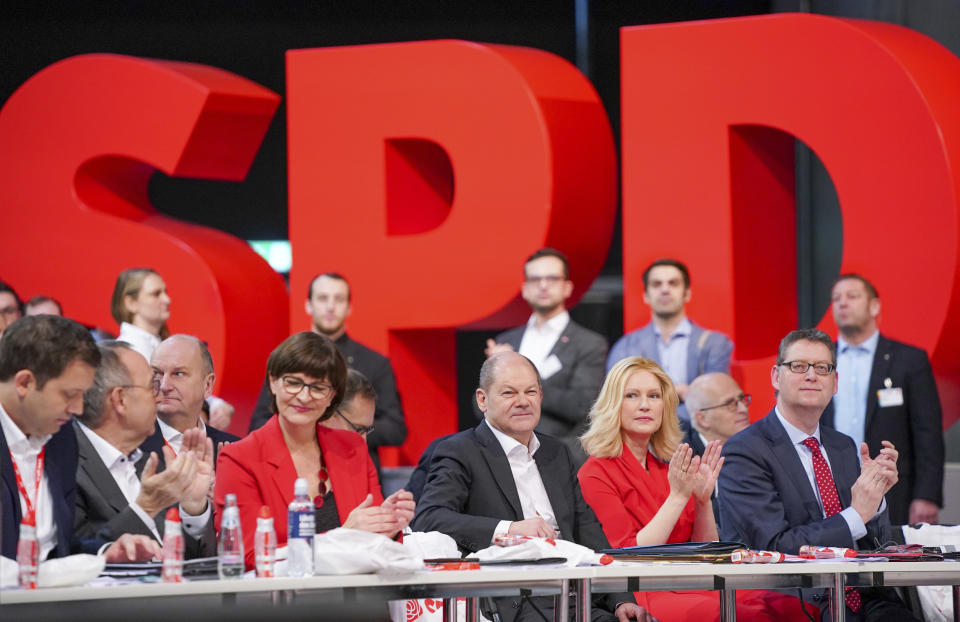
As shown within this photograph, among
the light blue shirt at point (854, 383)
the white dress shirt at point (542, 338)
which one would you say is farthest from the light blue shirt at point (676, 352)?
the light blue shirt at point (854, 383)

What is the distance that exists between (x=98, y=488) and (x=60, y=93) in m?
4.46

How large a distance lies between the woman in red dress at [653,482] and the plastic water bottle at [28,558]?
73.7 inches

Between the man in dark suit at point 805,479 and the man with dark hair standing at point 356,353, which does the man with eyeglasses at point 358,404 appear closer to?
the man with dark hair standing at point 356,353

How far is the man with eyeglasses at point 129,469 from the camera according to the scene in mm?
3805

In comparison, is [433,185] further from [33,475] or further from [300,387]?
[33,475]

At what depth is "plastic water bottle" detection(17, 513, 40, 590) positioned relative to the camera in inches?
130

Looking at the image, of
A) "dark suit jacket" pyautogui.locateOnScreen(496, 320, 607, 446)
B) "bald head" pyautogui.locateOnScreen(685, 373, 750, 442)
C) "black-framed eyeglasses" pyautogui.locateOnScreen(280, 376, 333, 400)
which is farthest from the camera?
"dark suit jacket" pyautogui.locateOnScreen(496, 320, 607, 446)

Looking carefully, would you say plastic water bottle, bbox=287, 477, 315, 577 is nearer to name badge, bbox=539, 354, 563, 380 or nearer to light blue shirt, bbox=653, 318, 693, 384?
name badge, bbox=539, 354, 563, 380

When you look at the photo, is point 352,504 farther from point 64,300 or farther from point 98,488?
point 64,300

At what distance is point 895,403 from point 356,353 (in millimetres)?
2497

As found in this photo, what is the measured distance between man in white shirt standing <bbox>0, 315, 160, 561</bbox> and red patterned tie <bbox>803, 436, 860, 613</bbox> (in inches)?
81.7

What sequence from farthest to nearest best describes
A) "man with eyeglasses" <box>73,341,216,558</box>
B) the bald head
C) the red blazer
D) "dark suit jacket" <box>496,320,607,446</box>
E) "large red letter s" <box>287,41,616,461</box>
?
"large red letter s" <box>287,41,616,461</box> < "dark suit jacket" <box>496,320,607,446</box> < the bald head < the red blazer < "man with eyeglasses" <box>73,341,216,558</box>

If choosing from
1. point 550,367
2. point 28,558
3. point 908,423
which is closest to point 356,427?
point 550,367

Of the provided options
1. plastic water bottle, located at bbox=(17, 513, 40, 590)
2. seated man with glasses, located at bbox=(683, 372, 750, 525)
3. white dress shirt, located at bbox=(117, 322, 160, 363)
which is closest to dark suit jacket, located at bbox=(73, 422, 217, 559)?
plastic water bottle, located at bbox=(17, 513, 40, 590)
